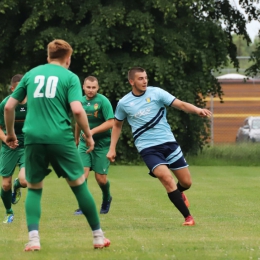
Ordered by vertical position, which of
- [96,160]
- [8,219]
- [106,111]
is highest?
[106,111]

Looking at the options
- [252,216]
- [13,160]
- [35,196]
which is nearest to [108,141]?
[13,160]

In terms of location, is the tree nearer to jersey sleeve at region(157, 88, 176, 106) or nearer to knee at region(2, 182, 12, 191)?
knee at region(2, 182, 12, 191)

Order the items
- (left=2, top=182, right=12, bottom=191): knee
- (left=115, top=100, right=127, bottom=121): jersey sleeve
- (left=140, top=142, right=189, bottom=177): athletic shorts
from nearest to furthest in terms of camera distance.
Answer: (left=140, top=142, right=189, bottom=177): athletic shorts
(left=115, top=100, right=127, bottom=121): jersey sleeve
(left=2, top=182, right=12, bottom=191): knee

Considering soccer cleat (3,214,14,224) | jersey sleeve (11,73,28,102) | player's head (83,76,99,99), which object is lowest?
soccer cleat (3,214,14,224)

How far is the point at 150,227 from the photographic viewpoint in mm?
9828

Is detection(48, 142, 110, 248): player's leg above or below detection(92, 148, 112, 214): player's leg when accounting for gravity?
above

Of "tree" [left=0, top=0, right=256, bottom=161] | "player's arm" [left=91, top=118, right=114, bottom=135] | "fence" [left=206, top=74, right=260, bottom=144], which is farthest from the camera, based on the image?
"fence" [left=206, top=74, right=260, bottom=144]

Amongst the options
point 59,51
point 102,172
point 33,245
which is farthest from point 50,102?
point 102,172

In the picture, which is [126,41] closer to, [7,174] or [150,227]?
[7,174]

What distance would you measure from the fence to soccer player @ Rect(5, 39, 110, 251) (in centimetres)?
3337

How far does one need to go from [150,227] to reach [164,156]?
39.7 inches

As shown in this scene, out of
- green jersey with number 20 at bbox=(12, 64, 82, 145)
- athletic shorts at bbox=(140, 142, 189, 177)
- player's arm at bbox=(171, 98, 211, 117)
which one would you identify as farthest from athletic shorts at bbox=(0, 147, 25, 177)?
green jersey with number 20 at bbox=(12, 64, 82, 145)

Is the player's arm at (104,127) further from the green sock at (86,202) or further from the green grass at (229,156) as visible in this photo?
the green grass at (229,156)

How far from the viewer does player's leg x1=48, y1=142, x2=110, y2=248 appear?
7.38 metres
